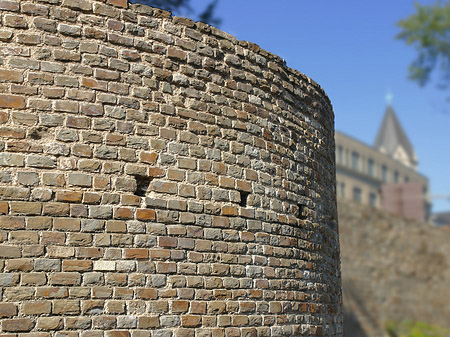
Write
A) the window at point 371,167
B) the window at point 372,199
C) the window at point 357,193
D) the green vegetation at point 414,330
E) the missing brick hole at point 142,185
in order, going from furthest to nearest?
the window at point 371,167, the window at point 372,199, the window at point 357,193, the green vegetation at point 414,330, the missing brick hole at point 142,185

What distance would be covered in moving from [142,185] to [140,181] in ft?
0.11

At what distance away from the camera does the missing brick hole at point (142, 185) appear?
14.2 feet

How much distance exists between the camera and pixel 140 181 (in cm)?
433

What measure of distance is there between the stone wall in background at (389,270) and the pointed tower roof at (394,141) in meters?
54.4

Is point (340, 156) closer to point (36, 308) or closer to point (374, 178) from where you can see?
point (374, 178)

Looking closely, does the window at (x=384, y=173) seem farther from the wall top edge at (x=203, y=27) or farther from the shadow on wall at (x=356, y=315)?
the wall top edge at (x=203, y=27)

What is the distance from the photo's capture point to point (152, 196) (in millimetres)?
4332

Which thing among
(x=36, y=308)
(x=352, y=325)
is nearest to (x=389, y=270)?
(x=352, y=325)

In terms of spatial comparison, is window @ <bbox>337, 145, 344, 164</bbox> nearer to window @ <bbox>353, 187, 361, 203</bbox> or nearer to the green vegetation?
window @ <bbox>353, 187, 361, 203</bbox>

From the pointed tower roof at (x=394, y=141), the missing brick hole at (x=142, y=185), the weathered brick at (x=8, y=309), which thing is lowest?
the weathered brick at (x=8, y=309)

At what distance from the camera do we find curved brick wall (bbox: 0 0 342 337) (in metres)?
3.89

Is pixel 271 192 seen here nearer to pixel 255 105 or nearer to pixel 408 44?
pixel 255 105

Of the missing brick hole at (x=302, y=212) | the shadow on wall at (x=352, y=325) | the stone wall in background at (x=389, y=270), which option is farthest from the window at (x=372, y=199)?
the missing brick hole at (x=302, y=212)

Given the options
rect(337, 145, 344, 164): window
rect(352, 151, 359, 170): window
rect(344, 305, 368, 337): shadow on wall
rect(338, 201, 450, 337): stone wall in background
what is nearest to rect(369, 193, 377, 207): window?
rect(352, 151, 359, 170): window
